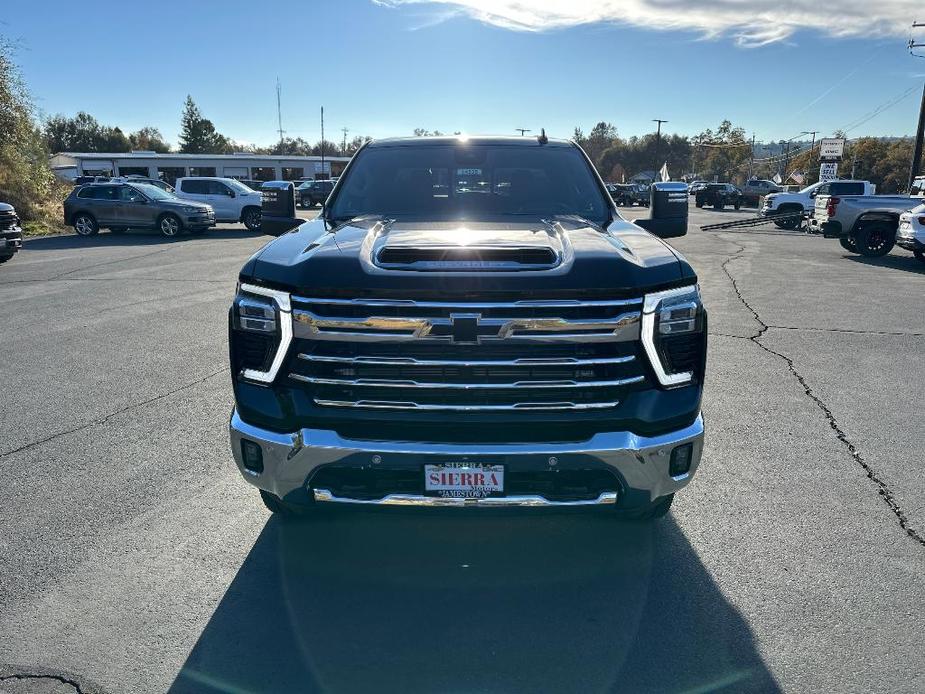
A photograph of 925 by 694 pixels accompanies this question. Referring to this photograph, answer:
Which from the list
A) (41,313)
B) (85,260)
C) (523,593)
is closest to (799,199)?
(85,260)

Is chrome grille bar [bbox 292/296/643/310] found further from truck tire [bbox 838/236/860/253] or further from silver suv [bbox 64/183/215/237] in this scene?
silver suv [bbox 64/183/215/237]

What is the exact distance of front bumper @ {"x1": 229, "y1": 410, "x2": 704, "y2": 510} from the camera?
2709mm

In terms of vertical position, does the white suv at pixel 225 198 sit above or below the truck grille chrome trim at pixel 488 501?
above

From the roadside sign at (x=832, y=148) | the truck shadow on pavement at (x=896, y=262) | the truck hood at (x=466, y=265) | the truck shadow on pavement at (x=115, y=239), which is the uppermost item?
the roadside sign at (x=832, y=148)

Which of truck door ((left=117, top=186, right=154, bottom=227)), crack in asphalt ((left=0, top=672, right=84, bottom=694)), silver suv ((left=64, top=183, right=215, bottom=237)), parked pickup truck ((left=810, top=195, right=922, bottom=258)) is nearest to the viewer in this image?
crack in asphalt ((left=0, top=672, right=84, bottom=694))

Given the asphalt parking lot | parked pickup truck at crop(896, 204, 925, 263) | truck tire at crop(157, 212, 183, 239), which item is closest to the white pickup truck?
parked pickup truck at crop(896, 204, 925, 263)

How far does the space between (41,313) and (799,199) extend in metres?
28.2

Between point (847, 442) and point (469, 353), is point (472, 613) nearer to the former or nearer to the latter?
point (469, 353)

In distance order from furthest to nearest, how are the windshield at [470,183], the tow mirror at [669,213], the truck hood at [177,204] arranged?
the truck hood at [177,204] < the windshield at [470,183] < the tow mirror at [669,213]

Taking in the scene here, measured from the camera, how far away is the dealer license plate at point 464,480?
2730 millimetres

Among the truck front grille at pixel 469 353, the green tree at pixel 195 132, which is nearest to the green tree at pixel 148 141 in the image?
the green tree at pixel 195 132

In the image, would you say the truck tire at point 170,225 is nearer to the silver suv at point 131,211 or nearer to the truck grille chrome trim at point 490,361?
the silver suv at point 131,211

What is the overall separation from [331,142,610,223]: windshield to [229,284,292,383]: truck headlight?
1316 millimetres

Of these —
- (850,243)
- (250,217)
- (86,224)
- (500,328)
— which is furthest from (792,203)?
(500,328)
